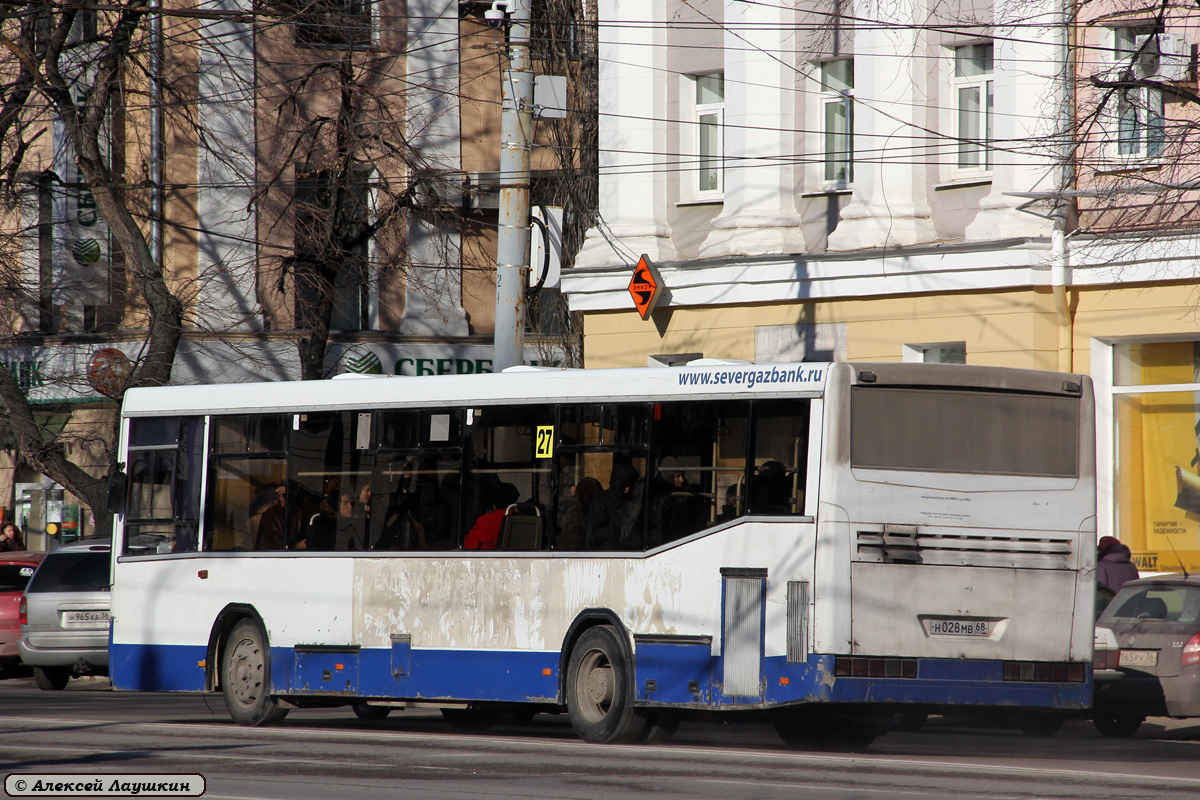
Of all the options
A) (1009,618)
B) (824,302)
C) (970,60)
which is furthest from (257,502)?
(970,60)

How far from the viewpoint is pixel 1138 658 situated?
1506 centimetres

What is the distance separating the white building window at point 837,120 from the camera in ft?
78.4

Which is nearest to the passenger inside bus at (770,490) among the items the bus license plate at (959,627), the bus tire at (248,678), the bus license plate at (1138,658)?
the bus license plate at (959,627)

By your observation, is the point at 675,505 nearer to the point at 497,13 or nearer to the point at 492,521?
the point at 492,521

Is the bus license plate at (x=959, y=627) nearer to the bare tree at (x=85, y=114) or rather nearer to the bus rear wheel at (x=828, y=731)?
the bus rear wheel at (x=828, y=731)

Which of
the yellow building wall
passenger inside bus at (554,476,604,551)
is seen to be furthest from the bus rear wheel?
the yellow building wall

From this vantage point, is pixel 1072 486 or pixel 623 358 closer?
pixel 1072 486

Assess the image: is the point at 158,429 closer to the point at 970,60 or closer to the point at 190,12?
the point at 190,12

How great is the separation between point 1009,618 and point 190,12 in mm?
13411

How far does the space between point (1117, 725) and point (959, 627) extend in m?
4.07

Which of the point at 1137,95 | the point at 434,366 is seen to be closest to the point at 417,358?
the point at 434,366

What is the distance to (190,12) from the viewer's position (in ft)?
71.1

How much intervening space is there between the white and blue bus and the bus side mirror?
19.0 inches

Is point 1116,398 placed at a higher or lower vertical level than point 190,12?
lower
